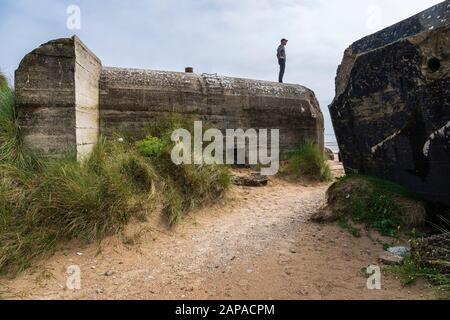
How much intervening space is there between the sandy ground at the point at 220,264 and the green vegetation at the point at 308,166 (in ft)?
7.73

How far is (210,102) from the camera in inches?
275

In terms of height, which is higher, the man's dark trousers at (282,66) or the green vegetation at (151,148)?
Result: the man's dark trousers at (282,66)

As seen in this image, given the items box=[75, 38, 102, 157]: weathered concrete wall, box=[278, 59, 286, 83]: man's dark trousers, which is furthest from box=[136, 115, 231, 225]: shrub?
box=[278, 59, 286, 83]: man's dark trousers

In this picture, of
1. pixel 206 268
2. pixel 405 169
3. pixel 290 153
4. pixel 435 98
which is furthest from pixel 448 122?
pixel 290 153

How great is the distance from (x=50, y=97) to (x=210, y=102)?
307cm

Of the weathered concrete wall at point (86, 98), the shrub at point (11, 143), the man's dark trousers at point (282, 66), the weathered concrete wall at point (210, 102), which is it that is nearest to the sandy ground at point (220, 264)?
the shrub at point (11, 143)

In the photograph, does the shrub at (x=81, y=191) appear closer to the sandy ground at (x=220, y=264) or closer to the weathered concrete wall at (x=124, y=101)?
the sandy ground at (x=220, y=264)

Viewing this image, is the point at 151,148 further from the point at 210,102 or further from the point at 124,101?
the point at 210,102

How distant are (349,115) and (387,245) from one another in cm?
197

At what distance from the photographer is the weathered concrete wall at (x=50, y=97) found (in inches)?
187

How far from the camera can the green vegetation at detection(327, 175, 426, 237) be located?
13.2ft

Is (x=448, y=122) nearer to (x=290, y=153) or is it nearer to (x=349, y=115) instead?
(x=349, y=115)

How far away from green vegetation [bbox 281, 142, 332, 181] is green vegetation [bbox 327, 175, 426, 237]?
7.98 feet

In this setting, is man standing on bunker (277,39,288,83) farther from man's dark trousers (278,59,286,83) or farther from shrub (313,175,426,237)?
shrub (313,175,426,237)
